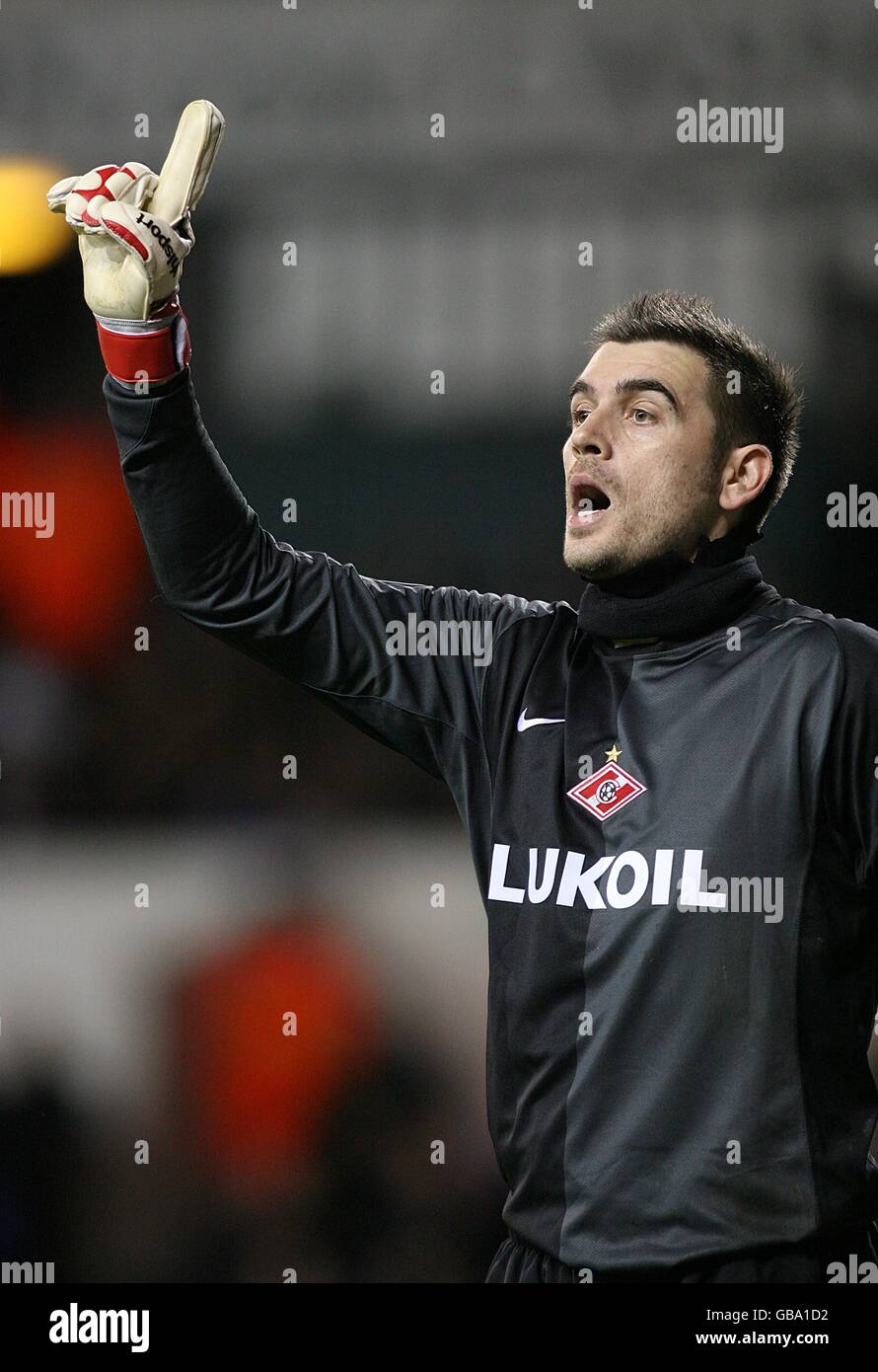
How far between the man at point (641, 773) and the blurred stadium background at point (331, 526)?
1.48 m

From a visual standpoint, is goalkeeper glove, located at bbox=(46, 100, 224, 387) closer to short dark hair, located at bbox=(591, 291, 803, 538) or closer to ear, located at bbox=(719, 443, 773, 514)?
short dark hair, located at bbox=(591, 291, 803, 538)

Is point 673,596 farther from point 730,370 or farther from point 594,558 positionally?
point 730,370

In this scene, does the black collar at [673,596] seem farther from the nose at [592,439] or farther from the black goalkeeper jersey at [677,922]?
the nose at [592,439]

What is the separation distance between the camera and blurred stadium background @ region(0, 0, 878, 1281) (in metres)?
3.06

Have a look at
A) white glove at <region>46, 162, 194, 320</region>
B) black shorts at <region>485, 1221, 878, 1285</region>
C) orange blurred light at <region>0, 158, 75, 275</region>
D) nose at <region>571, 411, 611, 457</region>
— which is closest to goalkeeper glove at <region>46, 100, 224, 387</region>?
white glove at <region>46, 162, 194, 320</region>

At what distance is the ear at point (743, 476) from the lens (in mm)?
1627

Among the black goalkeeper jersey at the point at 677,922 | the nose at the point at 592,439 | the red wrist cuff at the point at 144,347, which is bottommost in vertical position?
the black goalkeeper jersey at the point at 677,922

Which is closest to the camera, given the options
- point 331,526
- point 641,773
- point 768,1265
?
point 768,1265

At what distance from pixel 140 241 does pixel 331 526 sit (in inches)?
75.0

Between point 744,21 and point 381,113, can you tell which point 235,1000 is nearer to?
point 381,113

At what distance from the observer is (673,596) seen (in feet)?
5.02

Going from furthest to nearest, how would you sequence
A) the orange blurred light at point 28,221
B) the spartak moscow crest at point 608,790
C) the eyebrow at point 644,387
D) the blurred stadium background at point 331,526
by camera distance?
the orange blurred light at point 28,221 < the blurred stadium background at point 331,526 < the eyebrow at point 644,387 < the spartak moscow crest at point 608,790

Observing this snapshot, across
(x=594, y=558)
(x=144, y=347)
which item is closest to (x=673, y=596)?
(x=594, y=558)

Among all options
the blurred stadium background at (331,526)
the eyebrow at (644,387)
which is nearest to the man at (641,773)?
the eyebrow at (644,387)
